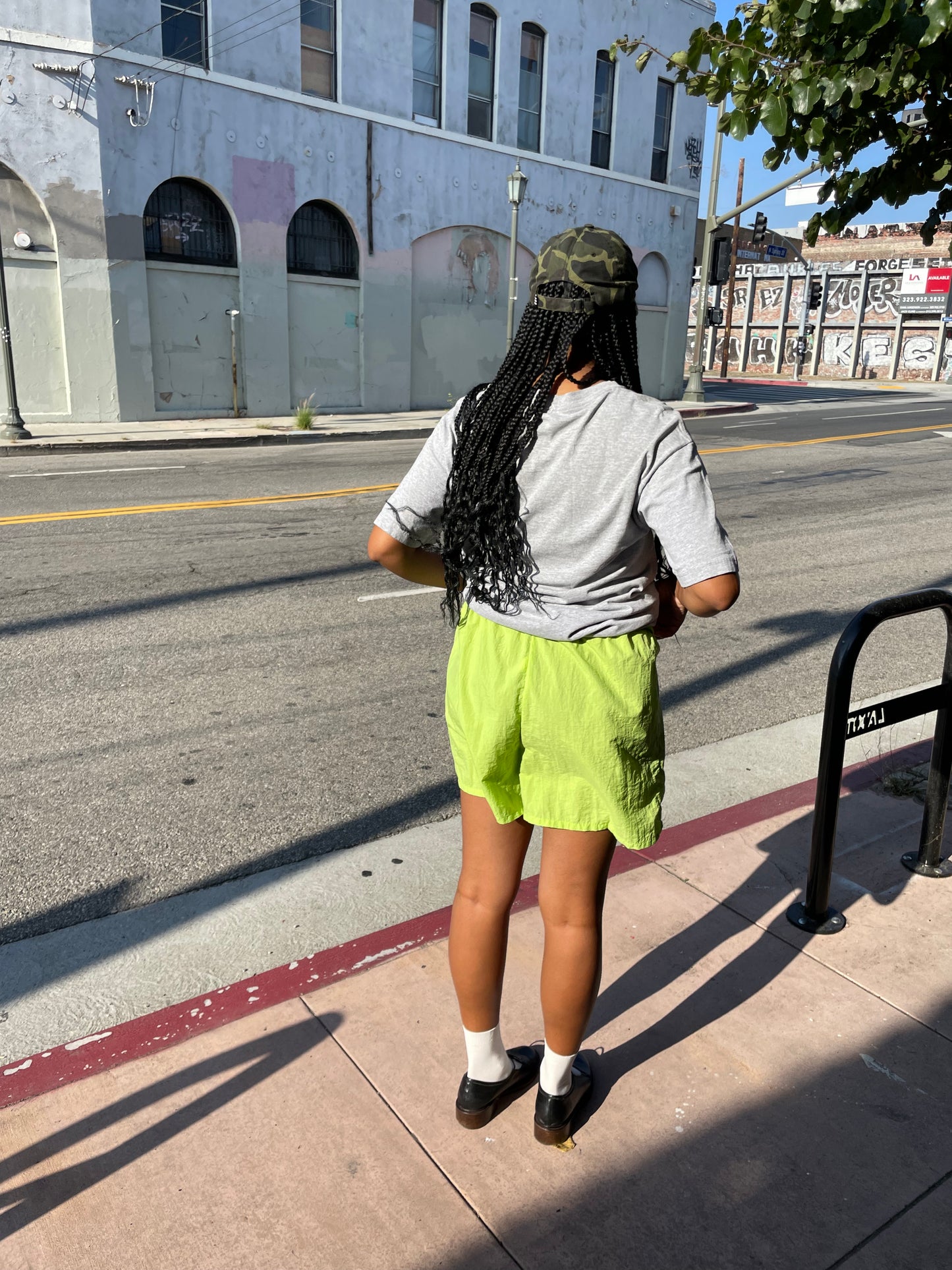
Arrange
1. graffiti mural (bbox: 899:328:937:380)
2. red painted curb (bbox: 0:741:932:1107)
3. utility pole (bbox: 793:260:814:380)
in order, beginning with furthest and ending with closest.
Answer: utility pole (bbox: 793:260:814:380) → graffiti mural (bbox: 899:328:937:380) → red painted curb (bbox: 0:741:932:1107)

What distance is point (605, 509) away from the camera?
6.42ft

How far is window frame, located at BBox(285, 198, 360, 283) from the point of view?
837 inches

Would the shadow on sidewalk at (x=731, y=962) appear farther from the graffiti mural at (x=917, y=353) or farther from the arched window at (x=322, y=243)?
the graffiti mural at (x=917, y=353)

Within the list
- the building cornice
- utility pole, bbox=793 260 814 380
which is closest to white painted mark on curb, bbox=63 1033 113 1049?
the building cornice

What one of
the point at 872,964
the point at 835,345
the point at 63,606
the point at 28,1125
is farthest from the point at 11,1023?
the point at 835,345

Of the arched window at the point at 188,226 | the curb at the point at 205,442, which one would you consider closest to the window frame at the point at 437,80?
the arched window at the point at 188,226

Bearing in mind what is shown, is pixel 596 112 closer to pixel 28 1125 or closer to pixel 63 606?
pixel 63 606

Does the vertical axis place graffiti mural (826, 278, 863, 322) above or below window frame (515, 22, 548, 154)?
below

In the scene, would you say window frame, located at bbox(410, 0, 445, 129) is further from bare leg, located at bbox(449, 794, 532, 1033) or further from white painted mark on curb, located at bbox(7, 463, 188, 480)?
bare leg, located at bbox(449, 794, 532, 1033)

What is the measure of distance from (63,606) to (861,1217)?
577 cm

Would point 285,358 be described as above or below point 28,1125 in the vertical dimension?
above

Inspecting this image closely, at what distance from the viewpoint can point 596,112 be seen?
26.6 m

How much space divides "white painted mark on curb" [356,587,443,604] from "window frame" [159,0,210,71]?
15724mm

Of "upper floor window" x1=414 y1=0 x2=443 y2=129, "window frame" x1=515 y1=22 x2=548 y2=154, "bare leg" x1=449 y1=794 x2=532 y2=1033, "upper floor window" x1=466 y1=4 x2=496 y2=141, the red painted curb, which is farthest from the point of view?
"window frame" x1=515 y1=22 x2=548 y2=154
